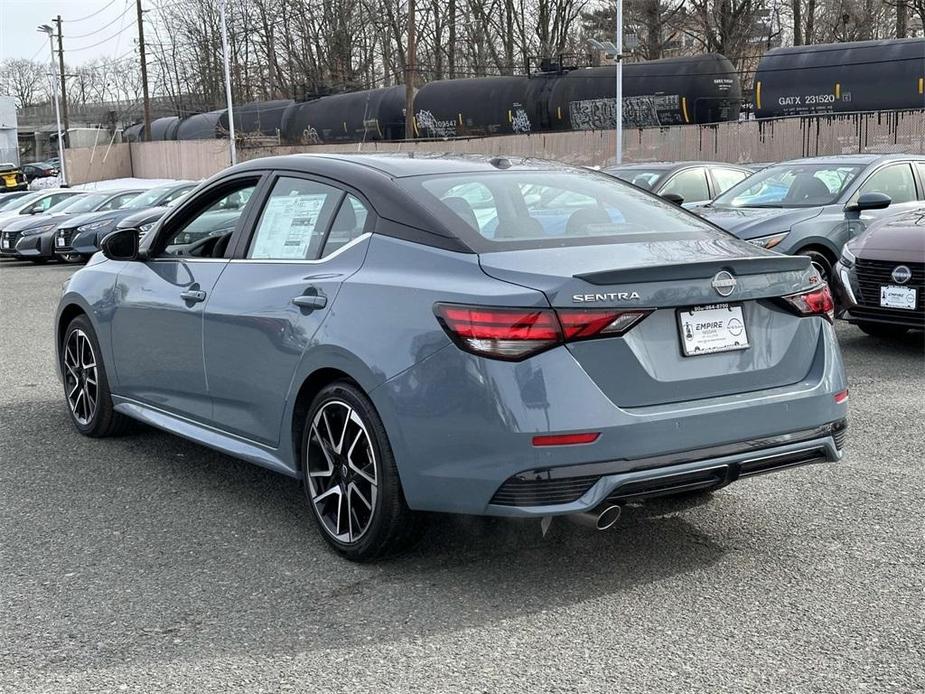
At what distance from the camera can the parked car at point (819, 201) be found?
10094mm

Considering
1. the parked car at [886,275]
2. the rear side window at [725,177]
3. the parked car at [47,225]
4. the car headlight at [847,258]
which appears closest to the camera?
the parked car at [886,275]

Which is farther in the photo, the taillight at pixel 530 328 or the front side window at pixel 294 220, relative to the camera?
the front side window at pixel 294 220

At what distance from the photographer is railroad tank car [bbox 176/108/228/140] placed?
4762 centimetres

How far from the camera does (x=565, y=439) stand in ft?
11.5

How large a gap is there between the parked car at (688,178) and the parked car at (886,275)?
13.8 feet

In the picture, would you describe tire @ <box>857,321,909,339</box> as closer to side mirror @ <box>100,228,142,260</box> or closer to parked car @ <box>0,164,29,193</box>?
side mirror @ <box>100,228,142,260</box>

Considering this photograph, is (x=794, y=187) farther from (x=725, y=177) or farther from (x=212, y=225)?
(x=212, y=225)

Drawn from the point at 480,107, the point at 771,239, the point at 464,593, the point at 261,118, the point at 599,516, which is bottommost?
the point at 464,593

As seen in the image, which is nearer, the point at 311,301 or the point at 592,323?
the point at 592,323

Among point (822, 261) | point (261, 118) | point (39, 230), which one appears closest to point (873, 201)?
point (822, 261)

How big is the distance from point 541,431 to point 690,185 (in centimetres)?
1042

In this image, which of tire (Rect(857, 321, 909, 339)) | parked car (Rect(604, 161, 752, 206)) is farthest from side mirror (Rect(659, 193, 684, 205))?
parked car (Rect(604, 161, 752, 206))

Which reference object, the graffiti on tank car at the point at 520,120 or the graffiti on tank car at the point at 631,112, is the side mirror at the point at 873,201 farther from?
the graffiti on tank car at the point at 520,120

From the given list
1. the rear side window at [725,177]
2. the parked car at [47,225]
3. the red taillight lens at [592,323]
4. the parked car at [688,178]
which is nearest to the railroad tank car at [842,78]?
the rear side window at [725,177]
